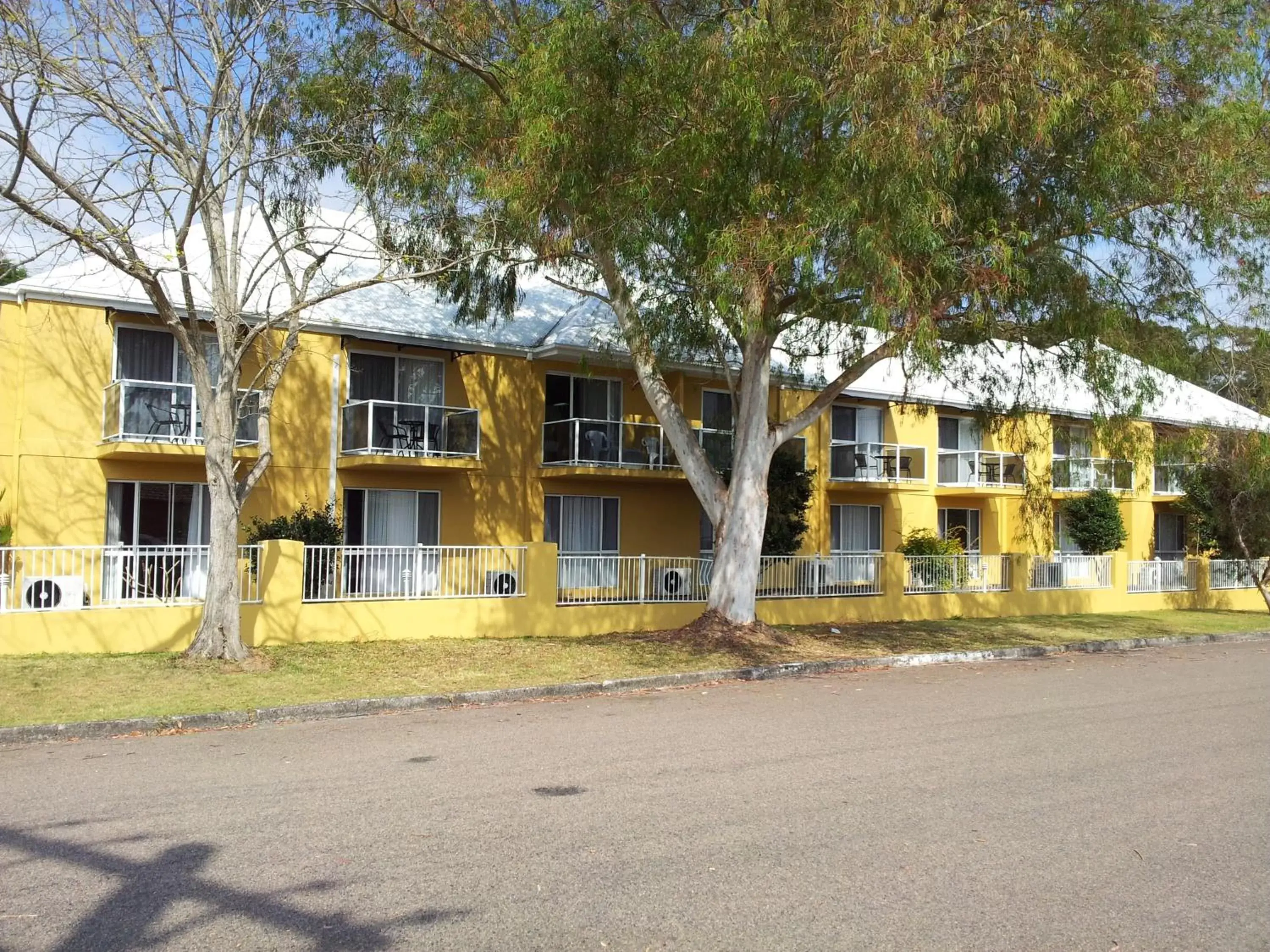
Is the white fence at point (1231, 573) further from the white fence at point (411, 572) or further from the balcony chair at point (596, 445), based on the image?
the white fence at point (411, 572)

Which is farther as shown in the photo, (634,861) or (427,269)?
(427,269)

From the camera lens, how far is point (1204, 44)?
50.0 feet

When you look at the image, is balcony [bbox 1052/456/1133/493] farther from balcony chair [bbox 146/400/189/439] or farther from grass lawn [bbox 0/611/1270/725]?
balcony chair [bbox 146/400/189/439]

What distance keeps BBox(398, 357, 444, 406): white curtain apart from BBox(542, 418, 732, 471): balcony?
238 cm

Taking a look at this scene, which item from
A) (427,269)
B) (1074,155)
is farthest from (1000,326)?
(427,269)

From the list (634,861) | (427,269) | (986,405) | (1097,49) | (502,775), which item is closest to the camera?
(634,861)

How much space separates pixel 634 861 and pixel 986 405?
15.7 meters

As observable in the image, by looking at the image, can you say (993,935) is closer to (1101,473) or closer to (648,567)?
(648,567)

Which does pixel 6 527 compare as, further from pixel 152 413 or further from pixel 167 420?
pixel 167 420

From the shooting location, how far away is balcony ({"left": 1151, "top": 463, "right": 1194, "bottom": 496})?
31281 mm

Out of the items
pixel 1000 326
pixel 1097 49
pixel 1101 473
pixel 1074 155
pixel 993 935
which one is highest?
pixel 1097 49

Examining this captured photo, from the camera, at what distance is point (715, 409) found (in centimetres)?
2631

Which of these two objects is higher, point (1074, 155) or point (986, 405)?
point (1074, 155)

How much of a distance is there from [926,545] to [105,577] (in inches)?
712
